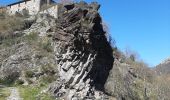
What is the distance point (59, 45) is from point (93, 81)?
15.7ft

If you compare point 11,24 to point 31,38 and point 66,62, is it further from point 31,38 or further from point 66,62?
point 66,62

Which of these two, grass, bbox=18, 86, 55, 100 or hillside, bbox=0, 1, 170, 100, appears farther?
hillside, bbox=0, 1, 170, 100

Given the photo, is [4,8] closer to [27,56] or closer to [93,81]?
[27,56]

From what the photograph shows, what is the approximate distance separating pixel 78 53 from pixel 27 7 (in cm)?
6758

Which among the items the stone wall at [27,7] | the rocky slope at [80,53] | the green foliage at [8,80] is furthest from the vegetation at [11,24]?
the rocky slope at [80,53]

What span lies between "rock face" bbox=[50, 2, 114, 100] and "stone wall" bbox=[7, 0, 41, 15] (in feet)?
193

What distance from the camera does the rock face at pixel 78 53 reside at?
1439 inches

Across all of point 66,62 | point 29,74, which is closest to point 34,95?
point 66,62

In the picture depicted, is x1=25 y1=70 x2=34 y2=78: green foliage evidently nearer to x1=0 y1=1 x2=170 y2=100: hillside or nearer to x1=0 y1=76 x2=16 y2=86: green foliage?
x1=0 y1=1 x2=170 y2=100: hillside

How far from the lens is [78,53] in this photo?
38.0 metres

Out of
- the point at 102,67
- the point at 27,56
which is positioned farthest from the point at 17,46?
the point at 102,67

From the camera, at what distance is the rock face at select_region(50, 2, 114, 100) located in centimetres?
3656

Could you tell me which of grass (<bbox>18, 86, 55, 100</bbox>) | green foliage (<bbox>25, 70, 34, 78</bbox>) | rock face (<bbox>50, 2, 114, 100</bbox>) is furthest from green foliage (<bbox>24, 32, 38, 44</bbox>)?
rock face (<bbox>50, 2, 114, 100</bbox>)

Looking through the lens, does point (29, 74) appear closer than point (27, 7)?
Yes
